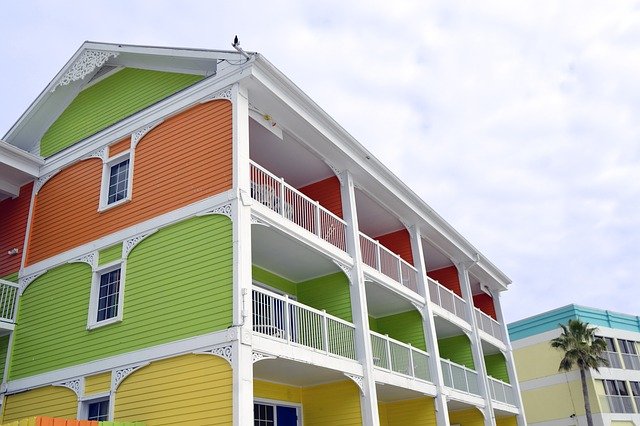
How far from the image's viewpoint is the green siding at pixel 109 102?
1608cm

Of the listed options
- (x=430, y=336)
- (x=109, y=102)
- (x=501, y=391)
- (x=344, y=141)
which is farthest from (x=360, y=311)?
(x=501, y=391)

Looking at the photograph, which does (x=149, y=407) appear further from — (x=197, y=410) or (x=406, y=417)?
(x=406, y=417)

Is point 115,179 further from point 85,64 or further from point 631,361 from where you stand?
point 631,361

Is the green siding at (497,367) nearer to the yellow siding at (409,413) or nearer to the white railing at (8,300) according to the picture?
the yellow siding at (409,413)

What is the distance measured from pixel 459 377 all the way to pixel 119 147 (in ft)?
46.8

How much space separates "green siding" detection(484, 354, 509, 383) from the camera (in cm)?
2838

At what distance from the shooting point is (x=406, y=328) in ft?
68.5

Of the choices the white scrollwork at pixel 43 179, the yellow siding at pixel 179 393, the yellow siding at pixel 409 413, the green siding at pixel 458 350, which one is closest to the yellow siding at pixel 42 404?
the yellow siding at pixel 179 393

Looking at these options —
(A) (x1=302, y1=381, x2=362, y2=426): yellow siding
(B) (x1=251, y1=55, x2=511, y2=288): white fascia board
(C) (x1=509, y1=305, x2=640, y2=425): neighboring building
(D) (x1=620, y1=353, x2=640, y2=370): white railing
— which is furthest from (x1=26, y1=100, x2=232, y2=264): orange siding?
(D) (x1=620, y1=353, x2=640, y2=370): white railing

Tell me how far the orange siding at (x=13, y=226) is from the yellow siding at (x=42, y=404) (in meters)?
3.96

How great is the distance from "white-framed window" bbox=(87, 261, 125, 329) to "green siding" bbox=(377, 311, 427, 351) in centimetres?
1027

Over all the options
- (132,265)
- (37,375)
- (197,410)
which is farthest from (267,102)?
(37,375)

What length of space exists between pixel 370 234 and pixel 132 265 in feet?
34.5

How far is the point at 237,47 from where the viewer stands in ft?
43.4
